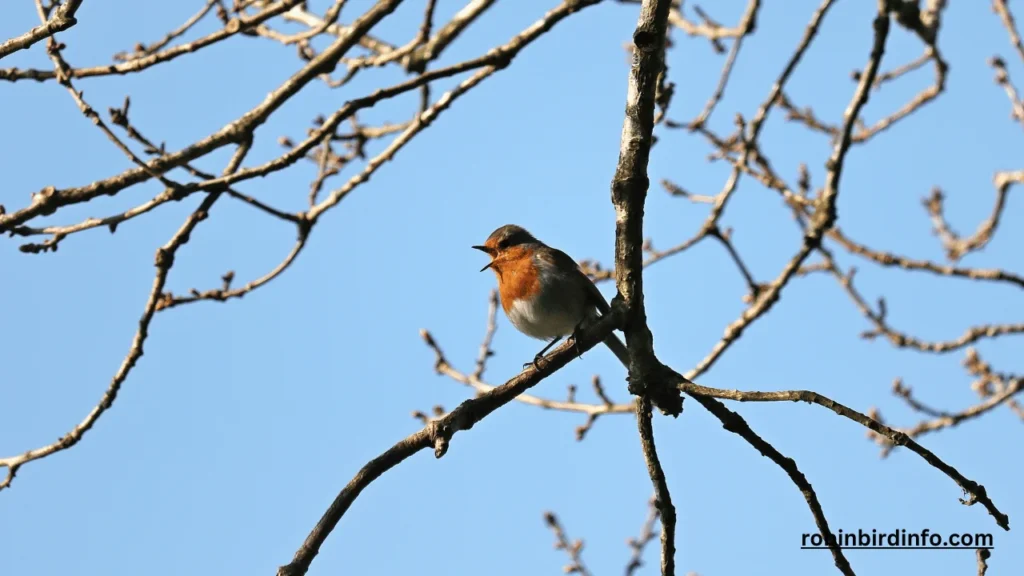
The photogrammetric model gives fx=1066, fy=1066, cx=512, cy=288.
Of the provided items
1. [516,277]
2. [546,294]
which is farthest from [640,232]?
[516,277]

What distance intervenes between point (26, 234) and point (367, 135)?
9.69 feet

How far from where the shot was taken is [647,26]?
3910 mm

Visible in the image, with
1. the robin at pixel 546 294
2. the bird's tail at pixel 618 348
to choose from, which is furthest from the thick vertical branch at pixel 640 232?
the bird's tail at pixel 618 348

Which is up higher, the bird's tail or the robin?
the robin

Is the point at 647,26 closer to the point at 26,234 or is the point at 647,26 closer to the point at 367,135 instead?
the point at 26,234

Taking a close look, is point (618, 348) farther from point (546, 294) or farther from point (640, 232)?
point (640, 232)

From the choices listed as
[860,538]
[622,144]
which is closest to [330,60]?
[622,144]

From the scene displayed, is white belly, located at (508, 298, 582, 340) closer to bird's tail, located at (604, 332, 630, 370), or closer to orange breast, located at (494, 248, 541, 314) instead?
orange breast, located at (494, 248, 541, 314)

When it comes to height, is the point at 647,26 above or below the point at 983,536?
above

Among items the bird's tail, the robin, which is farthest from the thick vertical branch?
the bird's tail

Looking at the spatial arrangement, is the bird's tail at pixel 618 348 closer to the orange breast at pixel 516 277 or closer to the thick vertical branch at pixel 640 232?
the orange breast at pixel 516 277

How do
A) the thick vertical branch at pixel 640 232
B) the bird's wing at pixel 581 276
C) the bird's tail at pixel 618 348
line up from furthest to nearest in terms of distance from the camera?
the bird's wing at pixel 581 276 < the bird's tail at pixel 618 348 < the thick vertical branch at pixel 640 232

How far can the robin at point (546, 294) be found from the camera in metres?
6.11

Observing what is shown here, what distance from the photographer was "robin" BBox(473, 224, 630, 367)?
6109 mm
